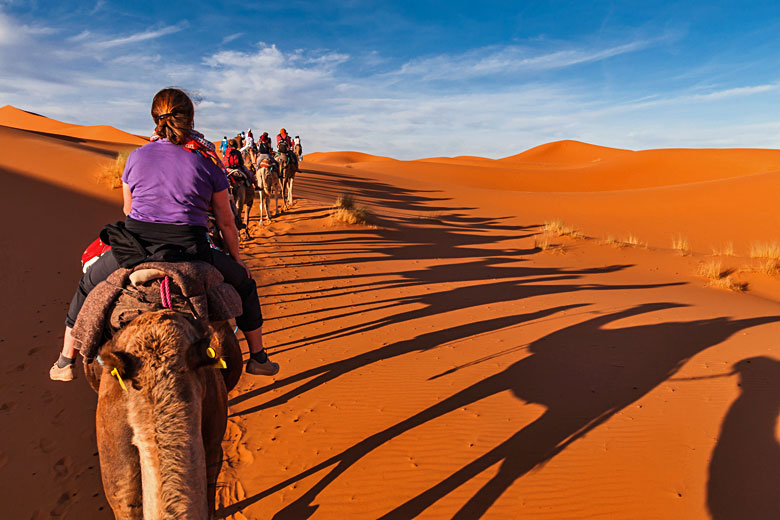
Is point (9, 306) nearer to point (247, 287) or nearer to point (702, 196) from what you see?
point (247, 287)

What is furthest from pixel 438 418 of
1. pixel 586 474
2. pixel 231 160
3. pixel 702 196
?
pixel 702 196

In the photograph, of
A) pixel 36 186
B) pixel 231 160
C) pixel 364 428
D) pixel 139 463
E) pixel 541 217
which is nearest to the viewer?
pixel 139 463

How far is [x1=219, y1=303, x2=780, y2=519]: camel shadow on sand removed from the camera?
372 cm

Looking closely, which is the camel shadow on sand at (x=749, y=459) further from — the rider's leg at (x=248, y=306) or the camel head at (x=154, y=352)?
the camel head at (x=154, y=352)

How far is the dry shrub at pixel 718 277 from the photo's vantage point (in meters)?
11.3

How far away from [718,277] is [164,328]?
14.5 metres

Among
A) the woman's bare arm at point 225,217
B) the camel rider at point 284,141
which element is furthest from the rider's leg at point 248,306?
the camel rider at point 284,141

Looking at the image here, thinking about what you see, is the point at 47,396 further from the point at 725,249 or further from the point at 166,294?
the point at 725,249

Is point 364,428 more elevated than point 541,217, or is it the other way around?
point 541,217

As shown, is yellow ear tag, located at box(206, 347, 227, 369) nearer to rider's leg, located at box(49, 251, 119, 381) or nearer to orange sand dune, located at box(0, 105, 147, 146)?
rider's leg, located at box(49, 251, 119, 381)

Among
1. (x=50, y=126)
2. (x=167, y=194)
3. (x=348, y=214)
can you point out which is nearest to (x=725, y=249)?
(x=348, y=214)

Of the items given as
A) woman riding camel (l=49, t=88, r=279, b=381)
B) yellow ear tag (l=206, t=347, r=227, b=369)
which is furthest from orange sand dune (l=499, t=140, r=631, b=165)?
yellow ear tag (l=206, t=347, r=227, b=369)

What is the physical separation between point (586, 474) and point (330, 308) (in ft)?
17.1

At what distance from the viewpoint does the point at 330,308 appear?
319 inches
